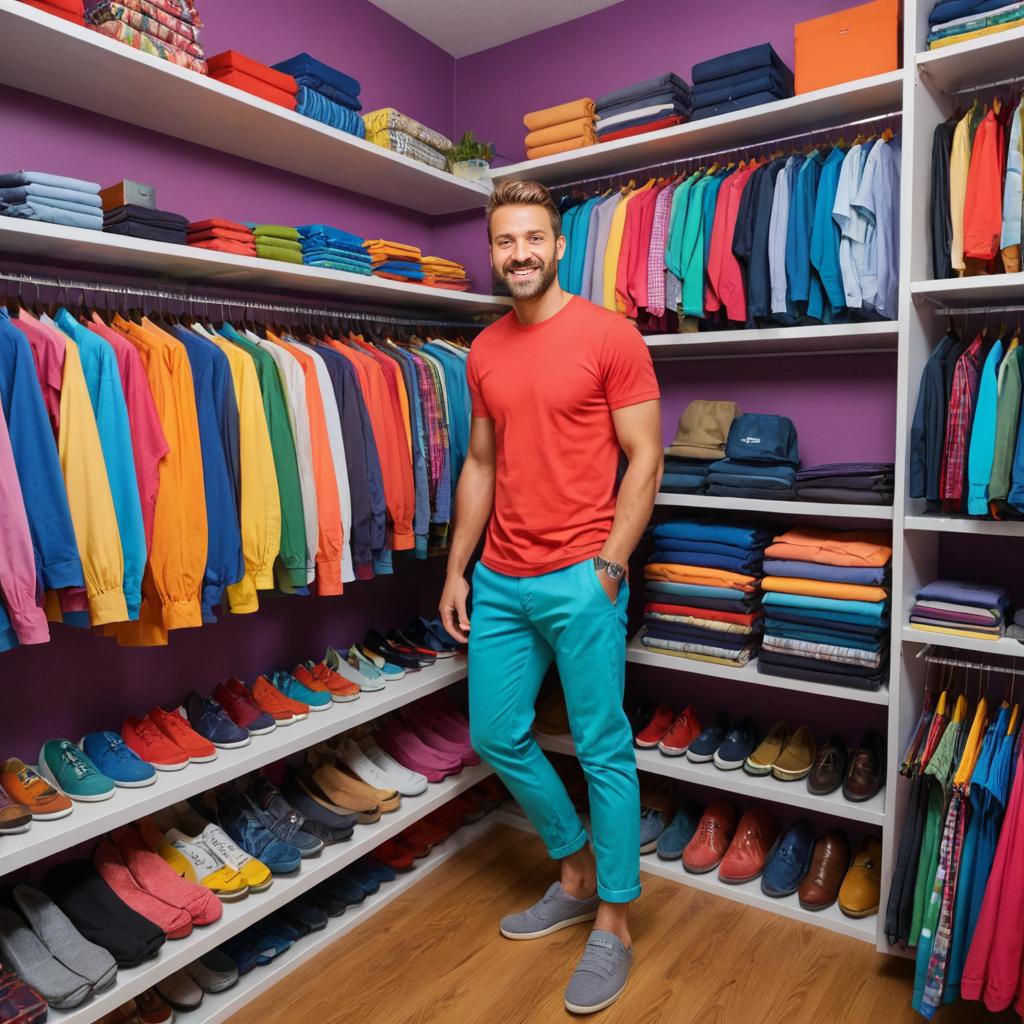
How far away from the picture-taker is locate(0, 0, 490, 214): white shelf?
6.48 ft

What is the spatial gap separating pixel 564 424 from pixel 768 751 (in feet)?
4.32

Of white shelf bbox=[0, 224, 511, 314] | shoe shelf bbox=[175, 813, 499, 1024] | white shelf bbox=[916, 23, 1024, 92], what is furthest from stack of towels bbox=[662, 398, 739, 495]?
shoe shelf bbox=[175, 813, 499, 1024]

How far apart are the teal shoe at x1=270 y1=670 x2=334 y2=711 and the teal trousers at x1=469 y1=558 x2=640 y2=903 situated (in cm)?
45

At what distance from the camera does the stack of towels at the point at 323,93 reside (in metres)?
2.63

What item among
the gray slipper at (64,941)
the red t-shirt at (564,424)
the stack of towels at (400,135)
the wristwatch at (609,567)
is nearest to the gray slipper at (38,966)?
the gray slipper at (64,941)

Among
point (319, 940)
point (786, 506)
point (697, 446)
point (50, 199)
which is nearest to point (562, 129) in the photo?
point (697, 446)

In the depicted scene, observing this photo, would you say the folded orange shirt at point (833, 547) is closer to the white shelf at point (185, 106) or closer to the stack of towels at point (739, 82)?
the stack of towels at point (739, 82)

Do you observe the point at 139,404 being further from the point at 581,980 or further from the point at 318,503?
the point at 581,980

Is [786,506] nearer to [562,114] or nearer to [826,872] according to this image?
[826,872]

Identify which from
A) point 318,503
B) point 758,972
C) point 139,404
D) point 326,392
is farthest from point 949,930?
point 139,404

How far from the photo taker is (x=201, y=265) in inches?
92.4

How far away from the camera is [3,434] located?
1.76 meters

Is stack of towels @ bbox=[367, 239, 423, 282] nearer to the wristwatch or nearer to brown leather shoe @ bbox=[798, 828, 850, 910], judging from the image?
the wristwatch

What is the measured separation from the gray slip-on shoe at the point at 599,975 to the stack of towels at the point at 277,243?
209cm
